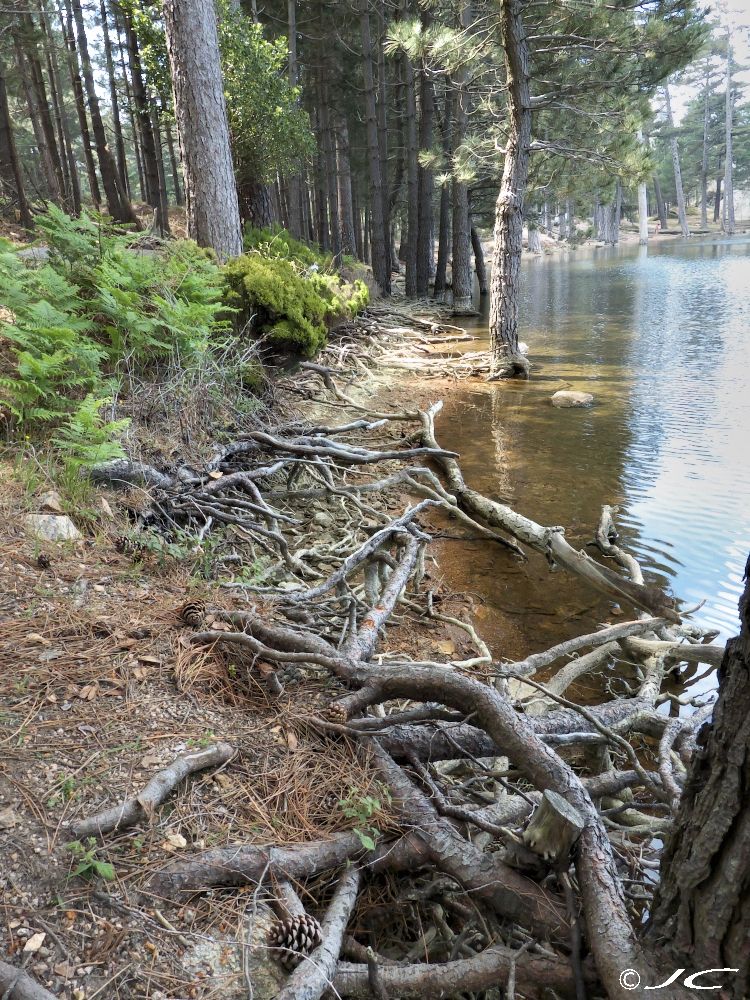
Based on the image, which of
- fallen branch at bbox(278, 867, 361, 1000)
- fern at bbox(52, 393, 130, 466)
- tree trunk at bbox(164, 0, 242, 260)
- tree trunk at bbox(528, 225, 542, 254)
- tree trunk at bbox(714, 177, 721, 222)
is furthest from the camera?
tree trunk at bbox(714, 177, 721, 222)

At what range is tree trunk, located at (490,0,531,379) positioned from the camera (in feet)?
33.7

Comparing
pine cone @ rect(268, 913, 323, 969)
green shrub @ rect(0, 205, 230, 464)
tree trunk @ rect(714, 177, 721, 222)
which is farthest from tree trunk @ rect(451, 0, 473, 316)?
tree trunk @ rect(714, 177, 721, 222)

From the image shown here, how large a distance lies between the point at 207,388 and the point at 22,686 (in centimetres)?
327

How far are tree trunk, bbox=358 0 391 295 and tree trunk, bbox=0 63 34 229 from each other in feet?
30.0

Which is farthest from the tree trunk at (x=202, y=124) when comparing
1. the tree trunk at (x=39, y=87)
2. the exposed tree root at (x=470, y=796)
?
the tree trunk at (x=39, y=87)

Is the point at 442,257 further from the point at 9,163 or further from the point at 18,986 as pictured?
the point at 18,986

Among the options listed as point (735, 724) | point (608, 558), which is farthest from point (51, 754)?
point (608, 558)

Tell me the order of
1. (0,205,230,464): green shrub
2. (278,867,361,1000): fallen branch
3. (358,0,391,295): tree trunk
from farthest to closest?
(358,0,391,295): tree trunk
(0,205,230,464): green shrub
(278,867,361,1000): fallen branch

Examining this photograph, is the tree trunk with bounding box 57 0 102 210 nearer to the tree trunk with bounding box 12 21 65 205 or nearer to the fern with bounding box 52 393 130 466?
the tree trunk with bounding box 12 21 65 205

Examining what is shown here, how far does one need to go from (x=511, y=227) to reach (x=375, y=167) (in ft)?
32.7

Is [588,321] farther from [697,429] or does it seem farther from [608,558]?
[608,558]

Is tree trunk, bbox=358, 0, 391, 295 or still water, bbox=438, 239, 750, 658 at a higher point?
tree trunk, bbox=358, 0, 391, 295

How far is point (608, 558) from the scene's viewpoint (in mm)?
4773

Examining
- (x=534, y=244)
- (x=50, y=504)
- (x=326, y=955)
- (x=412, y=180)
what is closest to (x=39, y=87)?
(x=412, y=180)
